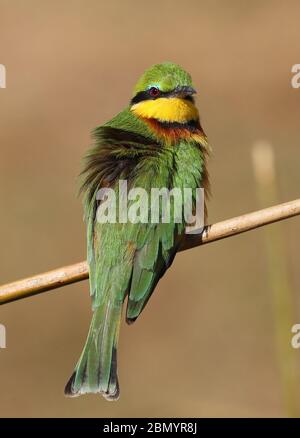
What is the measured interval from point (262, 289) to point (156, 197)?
2006 millimetres

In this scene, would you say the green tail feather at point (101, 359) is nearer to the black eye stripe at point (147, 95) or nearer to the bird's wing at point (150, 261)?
the bird's wing at point (150, 261)

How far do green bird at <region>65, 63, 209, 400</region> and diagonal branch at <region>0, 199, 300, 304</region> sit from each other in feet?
0.47

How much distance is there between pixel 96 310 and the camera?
2.77 metres

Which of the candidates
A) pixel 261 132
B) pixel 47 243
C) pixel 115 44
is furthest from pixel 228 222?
pixel 115 44

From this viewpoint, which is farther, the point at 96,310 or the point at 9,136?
the point at 9,136

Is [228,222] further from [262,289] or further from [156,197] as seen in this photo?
[262,289]

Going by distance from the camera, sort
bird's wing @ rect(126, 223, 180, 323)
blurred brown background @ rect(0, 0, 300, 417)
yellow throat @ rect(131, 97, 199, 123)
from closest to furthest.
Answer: bird's wing @ rect(126, 223, 180, 323) → yellow throat @ rect(131, 97, 199, 123) → blurred brown background @ rect(0, 0, 300, 417)

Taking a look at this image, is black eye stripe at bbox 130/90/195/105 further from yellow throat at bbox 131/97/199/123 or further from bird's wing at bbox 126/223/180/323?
bird's wing at bbox 126/223/180/323


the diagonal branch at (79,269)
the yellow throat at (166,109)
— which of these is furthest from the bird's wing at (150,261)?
the yellow throat at (166,109)

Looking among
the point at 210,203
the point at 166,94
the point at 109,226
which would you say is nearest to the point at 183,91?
the point at 166,94

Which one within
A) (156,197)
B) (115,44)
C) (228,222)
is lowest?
(228,222)

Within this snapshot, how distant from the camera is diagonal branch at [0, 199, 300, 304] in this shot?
2.43 metres

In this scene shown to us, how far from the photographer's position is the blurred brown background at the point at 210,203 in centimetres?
441

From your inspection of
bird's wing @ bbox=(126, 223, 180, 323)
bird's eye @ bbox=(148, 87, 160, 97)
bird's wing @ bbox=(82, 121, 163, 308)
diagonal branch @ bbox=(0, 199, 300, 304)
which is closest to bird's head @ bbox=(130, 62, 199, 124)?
bird's eye @ bbox=(148, 87, 160, 97)
